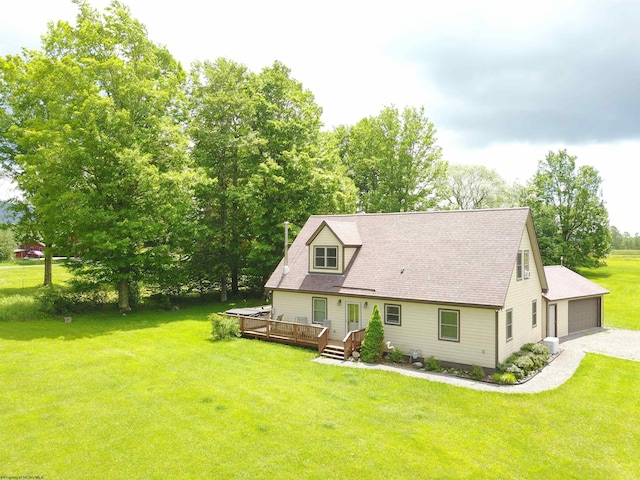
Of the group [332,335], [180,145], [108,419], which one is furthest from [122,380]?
[180,145]

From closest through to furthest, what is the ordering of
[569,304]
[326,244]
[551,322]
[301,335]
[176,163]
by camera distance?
[301,335], [326,244], [551,322], [569,304], [176,163]

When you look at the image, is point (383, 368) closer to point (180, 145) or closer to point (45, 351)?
point (45, 351)

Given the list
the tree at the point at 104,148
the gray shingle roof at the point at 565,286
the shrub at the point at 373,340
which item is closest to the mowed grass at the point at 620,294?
the gray shingle roof at the point at 565,286

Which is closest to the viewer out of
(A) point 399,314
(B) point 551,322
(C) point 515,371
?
(C) point 515,371

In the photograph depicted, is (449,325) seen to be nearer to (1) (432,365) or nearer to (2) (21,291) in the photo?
(1) (432,365)

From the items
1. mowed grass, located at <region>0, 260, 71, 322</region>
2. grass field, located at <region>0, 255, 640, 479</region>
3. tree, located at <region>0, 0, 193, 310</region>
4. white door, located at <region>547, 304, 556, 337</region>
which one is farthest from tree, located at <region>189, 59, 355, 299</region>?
white door, located at <region>547, 304, 556, 337</region>

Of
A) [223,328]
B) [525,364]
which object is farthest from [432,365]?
[223,328]
